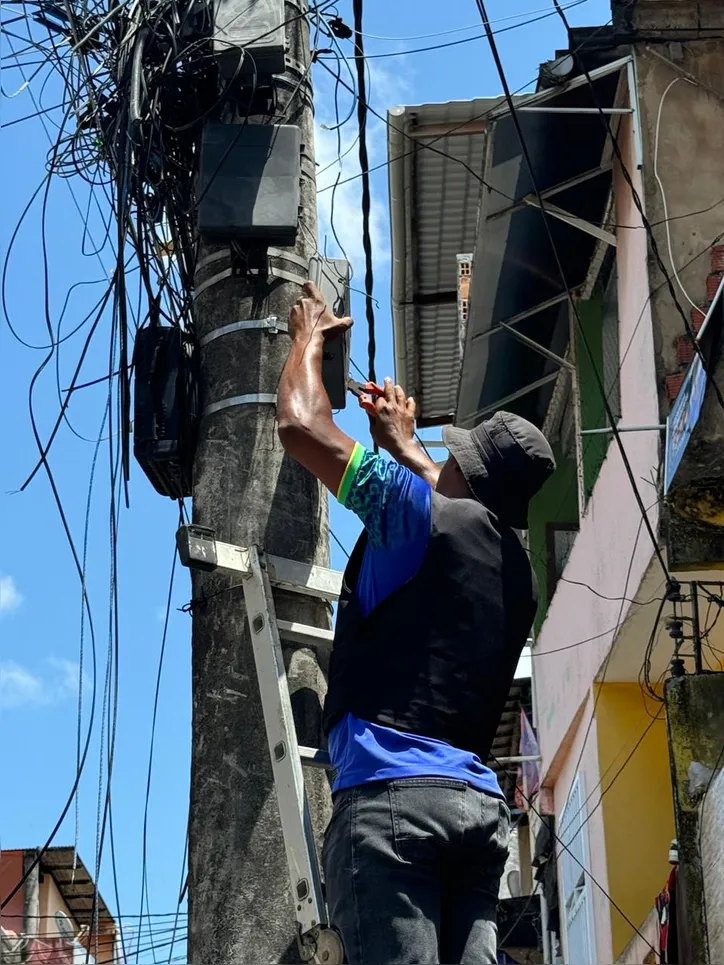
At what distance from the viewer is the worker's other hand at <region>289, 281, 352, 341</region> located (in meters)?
4.22

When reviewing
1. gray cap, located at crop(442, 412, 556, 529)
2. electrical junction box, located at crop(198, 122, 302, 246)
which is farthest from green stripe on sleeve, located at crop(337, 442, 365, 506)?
electrical junction box, located at crop(198, 122, 302, 246)

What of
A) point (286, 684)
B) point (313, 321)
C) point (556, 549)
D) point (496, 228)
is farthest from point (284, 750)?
point (556, 549)

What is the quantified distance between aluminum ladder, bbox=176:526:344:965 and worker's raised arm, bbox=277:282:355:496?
465 millimetres

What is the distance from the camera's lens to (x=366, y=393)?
14.5ft

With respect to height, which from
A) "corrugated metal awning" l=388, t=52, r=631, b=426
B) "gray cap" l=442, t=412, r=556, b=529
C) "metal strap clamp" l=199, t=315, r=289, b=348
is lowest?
"gray cap" l=442, t=412, r=556, b=529

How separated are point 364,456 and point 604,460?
5880mm

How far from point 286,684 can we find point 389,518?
0.74 m

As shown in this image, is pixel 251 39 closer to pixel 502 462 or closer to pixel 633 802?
pixel 502 462

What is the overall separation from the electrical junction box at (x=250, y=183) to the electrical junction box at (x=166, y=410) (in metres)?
0.40

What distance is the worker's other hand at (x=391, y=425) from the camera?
4191 millimetres

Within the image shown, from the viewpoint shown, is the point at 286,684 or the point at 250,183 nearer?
the point at 286,684

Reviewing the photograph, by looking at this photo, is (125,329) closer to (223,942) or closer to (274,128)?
(274,128)

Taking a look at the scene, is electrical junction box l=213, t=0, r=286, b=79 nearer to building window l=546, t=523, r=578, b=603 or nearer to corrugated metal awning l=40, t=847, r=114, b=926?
building window l=546, t=523, r=578, b=603

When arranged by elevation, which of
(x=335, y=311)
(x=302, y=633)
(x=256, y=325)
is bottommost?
(x=302, y=633)
